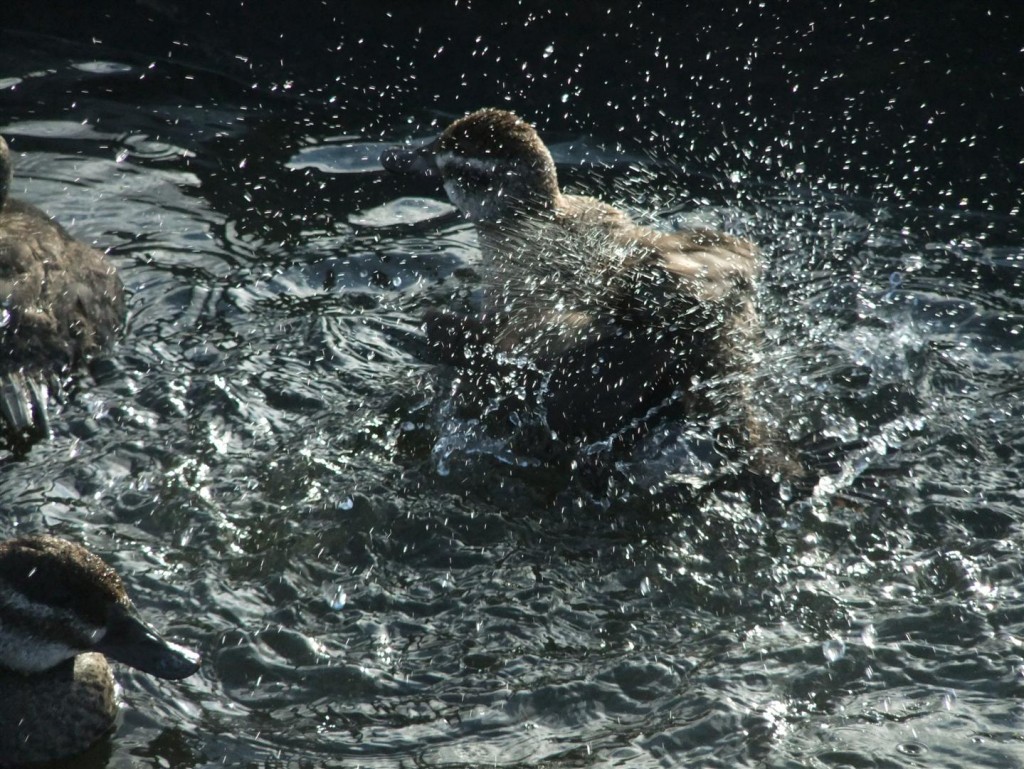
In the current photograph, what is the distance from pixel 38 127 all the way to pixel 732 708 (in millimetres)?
5026

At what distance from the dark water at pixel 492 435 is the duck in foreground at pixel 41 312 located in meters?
0.15

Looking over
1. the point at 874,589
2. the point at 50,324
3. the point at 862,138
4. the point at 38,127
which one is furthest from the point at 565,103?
the point at 874,589

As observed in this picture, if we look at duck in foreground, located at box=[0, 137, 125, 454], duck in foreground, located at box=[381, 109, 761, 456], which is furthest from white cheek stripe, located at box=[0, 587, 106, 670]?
duck in foreground, located at box=[381, 109, 761, 456]

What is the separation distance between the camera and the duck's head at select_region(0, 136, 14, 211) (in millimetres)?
5438

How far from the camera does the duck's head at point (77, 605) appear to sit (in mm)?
3262

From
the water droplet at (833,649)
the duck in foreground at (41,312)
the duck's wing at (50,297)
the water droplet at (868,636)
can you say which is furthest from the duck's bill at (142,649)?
the water droplet at (868,636)

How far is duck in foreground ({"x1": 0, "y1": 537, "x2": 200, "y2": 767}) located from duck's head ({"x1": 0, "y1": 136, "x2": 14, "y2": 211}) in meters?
2.68

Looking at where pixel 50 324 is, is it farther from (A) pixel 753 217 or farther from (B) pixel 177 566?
(A) pixel 753 217

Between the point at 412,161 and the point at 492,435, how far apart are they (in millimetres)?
1969

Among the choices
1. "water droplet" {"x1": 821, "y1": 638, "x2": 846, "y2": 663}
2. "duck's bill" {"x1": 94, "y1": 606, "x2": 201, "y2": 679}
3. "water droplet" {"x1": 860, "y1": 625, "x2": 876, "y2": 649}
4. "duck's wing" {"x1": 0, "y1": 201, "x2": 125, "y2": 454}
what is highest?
"duck's wing" {"x1": 0, "y1": 201, "x2": 125, "y2": 454}

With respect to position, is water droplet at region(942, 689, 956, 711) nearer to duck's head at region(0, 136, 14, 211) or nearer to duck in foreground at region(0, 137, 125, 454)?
duck in foreground at region(0, 137, 125, 454)

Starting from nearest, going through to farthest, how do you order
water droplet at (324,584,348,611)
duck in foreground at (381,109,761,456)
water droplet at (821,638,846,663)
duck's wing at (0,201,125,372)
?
1. water droplet at (821,638,846,663)
2. water droplet at (324,584,348,611)
3. duck in foreground at (381,109,761,456)
4. duck's wing at (0,201,125,372)

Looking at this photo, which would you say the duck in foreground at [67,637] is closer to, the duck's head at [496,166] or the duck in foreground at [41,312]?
the duck in foreground at [41,312]

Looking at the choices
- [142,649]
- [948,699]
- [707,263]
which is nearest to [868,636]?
[948,699]
